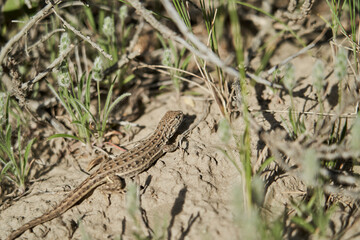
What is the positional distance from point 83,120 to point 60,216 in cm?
132

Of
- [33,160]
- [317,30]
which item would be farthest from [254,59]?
[33,160]

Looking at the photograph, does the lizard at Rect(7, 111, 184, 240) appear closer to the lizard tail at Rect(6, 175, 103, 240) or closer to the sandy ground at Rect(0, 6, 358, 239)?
the lizard tail at Rect(6, 175, 103, 240)

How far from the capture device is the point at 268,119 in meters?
4.69

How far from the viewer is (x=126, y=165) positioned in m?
4.42

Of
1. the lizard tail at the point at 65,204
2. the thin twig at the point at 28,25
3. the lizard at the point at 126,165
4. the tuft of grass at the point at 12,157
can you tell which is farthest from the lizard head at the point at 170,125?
the thin twig at the point at 28,25

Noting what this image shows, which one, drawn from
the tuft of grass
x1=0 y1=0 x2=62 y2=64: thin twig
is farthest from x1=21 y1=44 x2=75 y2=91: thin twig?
x1=0 y1=0 x2=62 y2=64: thin twig

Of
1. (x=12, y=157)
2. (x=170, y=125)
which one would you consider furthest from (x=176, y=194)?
(x=12, y=157)

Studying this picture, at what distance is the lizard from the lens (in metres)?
3.99

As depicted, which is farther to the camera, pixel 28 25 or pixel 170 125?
pixel 170 125

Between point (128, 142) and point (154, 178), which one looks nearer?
point (154, 178)

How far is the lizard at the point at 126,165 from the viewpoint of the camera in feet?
13.1

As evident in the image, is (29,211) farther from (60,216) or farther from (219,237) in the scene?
(219,237)

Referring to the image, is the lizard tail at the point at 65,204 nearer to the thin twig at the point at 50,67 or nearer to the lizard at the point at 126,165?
the lizard at the point at 126,165

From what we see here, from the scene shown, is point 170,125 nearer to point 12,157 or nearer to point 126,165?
point 126,165
